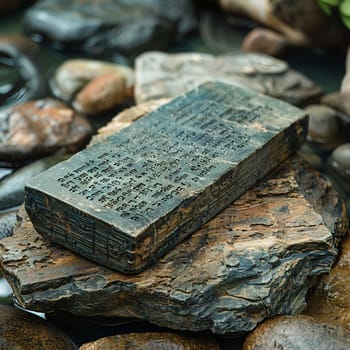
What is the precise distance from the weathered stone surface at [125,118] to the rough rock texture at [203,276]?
2.91ft

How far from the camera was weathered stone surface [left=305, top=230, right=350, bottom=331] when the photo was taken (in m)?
3.26

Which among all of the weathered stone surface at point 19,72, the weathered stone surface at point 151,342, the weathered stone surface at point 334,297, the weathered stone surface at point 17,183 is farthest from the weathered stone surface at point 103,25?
the weathered stone surface at point 151,342

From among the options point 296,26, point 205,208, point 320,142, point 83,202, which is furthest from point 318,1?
point 83,202

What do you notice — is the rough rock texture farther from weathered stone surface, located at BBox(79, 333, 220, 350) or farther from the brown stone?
the brown stone

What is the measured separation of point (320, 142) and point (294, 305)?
5.57 ft

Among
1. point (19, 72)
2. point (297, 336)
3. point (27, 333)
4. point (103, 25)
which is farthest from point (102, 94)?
point (297, 336)

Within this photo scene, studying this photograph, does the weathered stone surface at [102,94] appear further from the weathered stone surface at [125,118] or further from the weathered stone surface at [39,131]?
the weathered stone surface at [125,118]

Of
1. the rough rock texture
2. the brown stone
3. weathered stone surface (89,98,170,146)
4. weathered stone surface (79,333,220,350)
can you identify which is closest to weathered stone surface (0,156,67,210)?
weathered stone surface (89,98,170,146)

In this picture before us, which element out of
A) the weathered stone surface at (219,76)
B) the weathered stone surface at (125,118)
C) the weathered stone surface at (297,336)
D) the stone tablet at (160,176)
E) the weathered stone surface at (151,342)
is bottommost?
the weathered stone surface at (151,342)

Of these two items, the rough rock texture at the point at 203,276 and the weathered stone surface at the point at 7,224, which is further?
the weathered stone surface at the point at 7,224

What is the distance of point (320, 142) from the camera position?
15.3 feet

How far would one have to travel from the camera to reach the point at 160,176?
3203mm

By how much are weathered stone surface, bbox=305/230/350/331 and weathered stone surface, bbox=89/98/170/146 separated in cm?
136

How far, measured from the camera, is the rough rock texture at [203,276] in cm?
301
